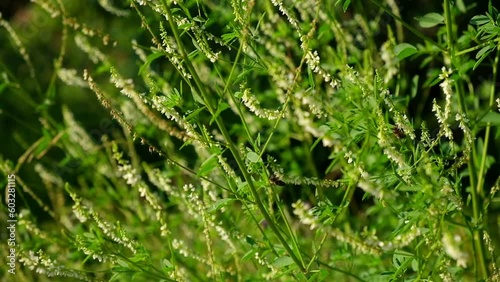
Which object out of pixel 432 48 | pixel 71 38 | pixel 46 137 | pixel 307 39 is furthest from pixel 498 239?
pixel 71 38

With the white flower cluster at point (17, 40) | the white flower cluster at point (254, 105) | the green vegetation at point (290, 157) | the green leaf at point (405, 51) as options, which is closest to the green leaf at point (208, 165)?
the green vegetation at point (290, 157)

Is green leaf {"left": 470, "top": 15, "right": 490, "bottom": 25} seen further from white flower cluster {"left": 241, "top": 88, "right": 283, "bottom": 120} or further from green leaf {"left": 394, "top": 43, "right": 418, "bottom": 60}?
white flower cluster {"left": 241, "top": 88, "right": 283, "bottom": 120}

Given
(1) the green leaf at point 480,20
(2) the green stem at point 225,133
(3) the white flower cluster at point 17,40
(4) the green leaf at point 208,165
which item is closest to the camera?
(2) the green stem at point 225,133

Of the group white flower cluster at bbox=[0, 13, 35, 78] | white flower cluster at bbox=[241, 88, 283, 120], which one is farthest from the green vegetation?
white flower cluster at bbox=[0, 13, 35, 78]

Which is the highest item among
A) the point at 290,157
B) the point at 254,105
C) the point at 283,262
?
the point at 254,105

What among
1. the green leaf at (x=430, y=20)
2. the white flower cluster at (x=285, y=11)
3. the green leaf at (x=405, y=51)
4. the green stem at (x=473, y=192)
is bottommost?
the green stem at (x=473, y=192)

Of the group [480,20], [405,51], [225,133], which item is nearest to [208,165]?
[225,133]

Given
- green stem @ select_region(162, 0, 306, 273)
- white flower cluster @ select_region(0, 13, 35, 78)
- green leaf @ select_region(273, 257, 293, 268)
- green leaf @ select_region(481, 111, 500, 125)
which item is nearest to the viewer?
green stem @ select_region(162, 0, 306, 273)

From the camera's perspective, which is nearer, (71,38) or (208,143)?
(208,143)

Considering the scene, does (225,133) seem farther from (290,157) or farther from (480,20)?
(290,157)

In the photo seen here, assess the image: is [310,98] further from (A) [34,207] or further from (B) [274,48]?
(A) [34,207]

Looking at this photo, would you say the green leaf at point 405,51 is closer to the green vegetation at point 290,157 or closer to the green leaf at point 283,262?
the green vegetation at point 290,157
